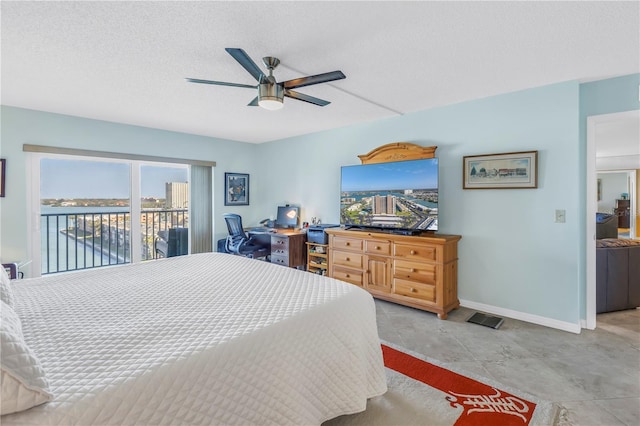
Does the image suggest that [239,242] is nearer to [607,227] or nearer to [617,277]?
[617,277]

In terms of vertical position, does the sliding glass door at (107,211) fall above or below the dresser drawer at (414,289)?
above

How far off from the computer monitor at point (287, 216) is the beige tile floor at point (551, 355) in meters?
2.37

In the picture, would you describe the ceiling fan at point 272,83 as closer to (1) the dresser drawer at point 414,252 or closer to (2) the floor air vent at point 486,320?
(1) the dresser drawer at point 414,252

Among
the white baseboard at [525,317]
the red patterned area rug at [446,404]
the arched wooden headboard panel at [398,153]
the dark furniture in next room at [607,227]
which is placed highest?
the arched wooden headboard panel at [398,153]

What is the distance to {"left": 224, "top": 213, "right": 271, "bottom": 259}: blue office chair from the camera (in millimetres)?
4645

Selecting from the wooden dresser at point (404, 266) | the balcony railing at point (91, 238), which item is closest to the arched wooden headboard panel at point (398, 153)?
the wooden dresser at point (404, 266)

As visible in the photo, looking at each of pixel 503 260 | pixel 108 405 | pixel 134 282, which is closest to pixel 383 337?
pixel 503 260

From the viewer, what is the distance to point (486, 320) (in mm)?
3066

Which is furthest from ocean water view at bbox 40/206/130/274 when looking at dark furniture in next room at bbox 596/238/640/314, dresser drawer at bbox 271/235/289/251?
dark furniture in next room at bbox 596/238/640/314

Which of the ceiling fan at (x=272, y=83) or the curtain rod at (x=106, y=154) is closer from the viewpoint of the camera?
the ceiling fan at (x=272, y=83)

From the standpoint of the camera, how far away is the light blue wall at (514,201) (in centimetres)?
284

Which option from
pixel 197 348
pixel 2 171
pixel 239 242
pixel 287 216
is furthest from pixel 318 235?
pixel 2 171

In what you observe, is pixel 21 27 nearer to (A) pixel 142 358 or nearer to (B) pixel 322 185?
(A) pixel 142 358

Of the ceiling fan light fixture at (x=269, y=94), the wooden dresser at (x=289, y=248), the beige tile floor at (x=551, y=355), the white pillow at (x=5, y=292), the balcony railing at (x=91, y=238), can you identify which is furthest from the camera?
the wooden dresser at (x=289, y=248)
